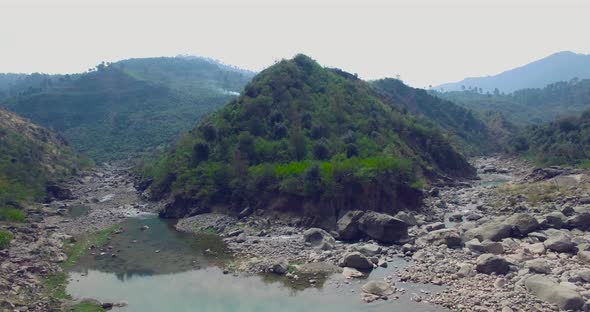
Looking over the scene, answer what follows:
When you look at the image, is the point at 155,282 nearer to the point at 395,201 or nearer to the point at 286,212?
the point at 286,212

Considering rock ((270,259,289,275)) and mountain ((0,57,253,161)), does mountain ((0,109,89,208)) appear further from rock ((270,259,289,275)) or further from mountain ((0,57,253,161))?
rock ((270,259,289,275))

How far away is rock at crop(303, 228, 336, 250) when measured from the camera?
122 ft

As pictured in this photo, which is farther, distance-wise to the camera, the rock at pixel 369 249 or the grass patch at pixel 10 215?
the grass patch at pixel 10 215

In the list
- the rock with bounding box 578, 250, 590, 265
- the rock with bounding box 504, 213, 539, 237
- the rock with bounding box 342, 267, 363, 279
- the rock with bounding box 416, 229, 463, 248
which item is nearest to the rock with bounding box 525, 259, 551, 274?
the rock with bounding box 578, 250, 590, 265

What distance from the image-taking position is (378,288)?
92.3ft

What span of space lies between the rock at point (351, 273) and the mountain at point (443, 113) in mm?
99249

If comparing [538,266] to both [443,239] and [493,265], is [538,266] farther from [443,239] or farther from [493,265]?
[443,239]

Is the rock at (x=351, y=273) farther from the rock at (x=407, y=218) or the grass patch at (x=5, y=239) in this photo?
the grass patch at (x=5, y=239)

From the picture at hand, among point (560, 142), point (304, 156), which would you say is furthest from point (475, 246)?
point (560, 142)

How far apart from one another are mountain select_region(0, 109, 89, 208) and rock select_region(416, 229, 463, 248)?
4058 centimetres

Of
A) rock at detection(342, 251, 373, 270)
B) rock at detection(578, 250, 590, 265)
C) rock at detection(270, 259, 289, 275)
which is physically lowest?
rock at detection(270, 259, 289, 275)

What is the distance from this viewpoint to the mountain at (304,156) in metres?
47.0

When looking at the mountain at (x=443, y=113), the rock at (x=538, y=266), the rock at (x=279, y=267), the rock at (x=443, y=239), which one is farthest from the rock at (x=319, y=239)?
the mountain at (x=443, y=113)

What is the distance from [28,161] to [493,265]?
6487 cm
